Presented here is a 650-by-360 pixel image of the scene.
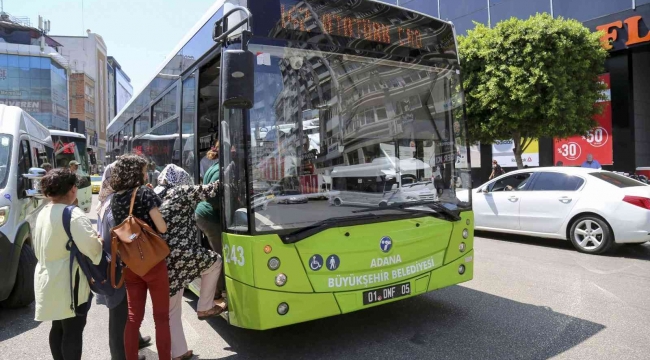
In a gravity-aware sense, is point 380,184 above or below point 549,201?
above

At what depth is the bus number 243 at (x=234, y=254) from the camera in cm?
337

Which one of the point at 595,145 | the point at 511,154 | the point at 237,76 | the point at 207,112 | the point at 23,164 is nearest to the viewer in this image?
the point at 237,76

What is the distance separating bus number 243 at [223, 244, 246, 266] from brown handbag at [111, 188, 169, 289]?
1.86ft

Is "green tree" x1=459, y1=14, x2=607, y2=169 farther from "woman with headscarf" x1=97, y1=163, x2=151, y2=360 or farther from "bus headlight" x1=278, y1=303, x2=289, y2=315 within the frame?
"woman with headscarf" x1=97, y1=163, x2=151, y2=360

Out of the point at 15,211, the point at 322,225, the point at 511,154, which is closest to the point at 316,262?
the point at 322,225

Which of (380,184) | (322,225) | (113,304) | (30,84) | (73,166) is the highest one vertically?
(30,84)

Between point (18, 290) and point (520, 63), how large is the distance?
43.8ft

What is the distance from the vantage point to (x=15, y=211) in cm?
487

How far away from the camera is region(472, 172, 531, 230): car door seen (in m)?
8.54

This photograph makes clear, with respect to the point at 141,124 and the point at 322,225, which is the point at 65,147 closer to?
the point at 141,124

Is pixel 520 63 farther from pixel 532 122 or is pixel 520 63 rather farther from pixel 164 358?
pixel 164 358

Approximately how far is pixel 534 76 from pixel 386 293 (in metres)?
11.4

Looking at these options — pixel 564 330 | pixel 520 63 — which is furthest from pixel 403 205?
pixel 520 63

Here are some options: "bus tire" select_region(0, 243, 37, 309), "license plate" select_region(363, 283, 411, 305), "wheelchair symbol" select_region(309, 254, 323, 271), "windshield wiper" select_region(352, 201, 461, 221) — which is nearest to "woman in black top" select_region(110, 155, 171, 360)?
"wheelchair symbol" select_region(309, 254, 323, 271)
